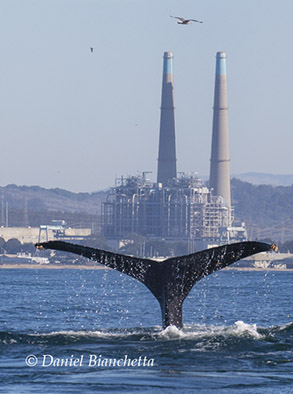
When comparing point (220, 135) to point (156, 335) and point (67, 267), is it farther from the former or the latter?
point (156, 335)

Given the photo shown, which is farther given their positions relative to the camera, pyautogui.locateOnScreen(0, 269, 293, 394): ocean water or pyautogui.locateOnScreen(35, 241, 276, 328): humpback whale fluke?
pyautogui.locateOnScreen(35, 241, 276, 328): humpback whale fluke

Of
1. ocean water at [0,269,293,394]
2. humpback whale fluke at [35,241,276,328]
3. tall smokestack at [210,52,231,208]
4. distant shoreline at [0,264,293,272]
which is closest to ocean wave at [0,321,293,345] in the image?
ocean water at [0,269,293,394]

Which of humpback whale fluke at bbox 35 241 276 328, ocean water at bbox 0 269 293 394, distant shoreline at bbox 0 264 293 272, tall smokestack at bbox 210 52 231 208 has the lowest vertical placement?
distant shoreline at bbox 0 264 293 272

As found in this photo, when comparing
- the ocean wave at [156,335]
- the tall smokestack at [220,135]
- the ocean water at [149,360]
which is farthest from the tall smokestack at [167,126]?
the ocean wave at [156,335]

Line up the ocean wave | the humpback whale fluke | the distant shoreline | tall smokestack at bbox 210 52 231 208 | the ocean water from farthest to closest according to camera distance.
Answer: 1. tall smokestack at bbox 210 52 231 208
2. the distant shoreline
3. the ocean wave
4. the humpback whale fluke
5. the ocean water

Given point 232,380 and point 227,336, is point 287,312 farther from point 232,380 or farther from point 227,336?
point 232,380

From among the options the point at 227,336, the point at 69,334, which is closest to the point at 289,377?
the point at 227,336

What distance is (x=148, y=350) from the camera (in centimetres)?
1986

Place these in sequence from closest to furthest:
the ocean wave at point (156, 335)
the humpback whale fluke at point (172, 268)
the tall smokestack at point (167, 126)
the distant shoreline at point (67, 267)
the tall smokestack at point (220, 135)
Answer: the humpback whale fluke at point (172, 268) → the ocean wave at point (156, 335) → the distant shoreline at point (67, 267) → the tall smokestack at point (220, 135) → the tall smokestack at point (167, 126)

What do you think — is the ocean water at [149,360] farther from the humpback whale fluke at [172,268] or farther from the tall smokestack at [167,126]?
the tall smokestack at [167,126]

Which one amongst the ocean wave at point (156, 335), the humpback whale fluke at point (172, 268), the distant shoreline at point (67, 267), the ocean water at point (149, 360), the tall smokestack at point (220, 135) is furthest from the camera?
the tall smokestack at point (220, 135)

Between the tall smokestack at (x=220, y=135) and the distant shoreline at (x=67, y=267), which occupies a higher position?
the tall smokestack at (x=220, y=135)

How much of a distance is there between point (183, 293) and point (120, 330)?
456cm

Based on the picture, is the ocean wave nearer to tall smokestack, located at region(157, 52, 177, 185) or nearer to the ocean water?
the ocean water
